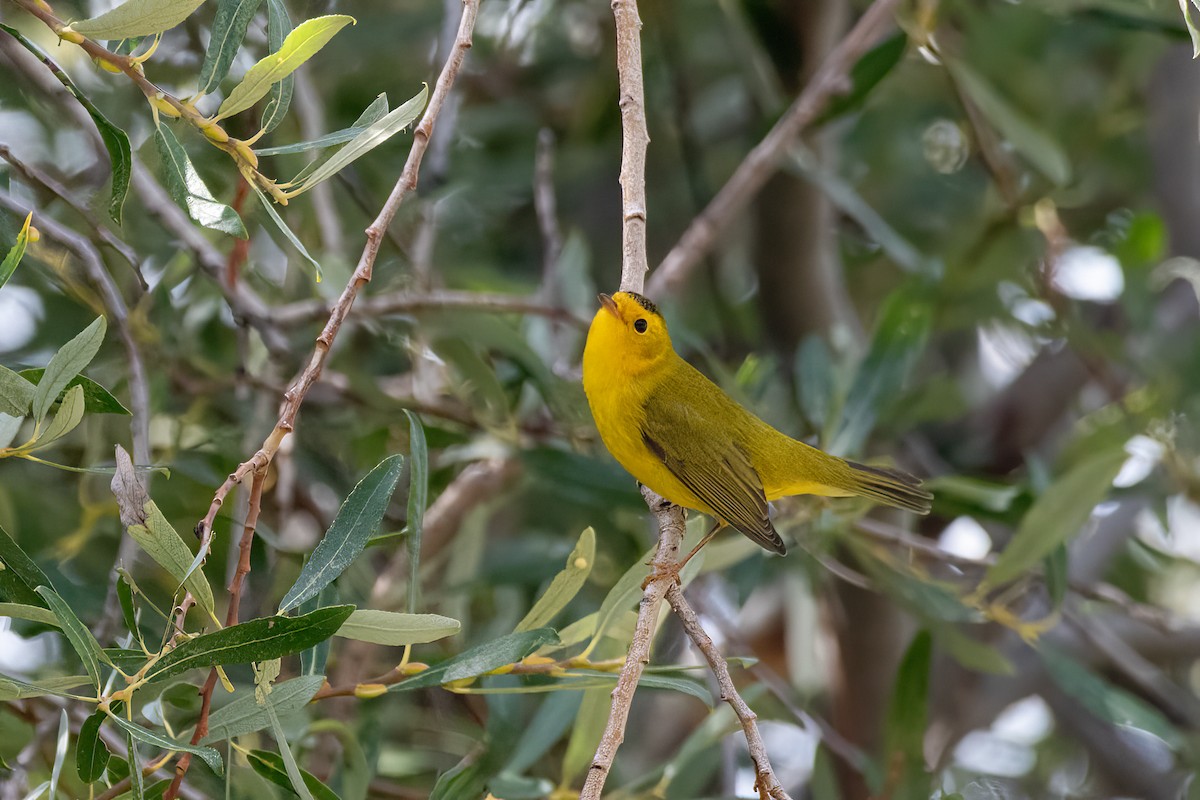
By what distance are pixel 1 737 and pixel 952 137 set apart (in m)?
4.96

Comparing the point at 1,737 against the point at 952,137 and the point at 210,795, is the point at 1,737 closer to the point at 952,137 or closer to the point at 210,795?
the point at 210,795

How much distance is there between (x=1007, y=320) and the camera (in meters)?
4.85

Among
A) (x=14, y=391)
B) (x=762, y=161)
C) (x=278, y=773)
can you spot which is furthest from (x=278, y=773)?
(x=762, y=161)

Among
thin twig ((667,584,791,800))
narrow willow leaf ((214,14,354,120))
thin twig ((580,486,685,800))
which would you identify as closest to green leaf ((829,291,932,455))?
thin twig ((580,486,685,800))

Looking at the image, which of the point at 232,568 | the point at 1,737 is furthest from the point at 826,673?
the point at 1,737

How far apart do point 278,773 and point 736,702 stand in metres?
0.83

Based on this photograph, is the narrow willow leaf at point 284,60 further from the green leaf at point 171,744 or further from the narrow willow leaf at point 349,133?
the green leaf at point 171,744

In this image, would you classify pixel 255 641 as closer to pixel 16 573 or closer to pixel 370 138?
pixel 16 573

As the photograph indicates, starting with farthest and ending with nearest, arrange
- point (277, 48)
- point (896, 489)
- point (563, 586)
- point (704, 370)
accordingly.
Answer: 1. point (704, 370)
2. point (896, 489)
3. point (563, 586)
4. point (277, 48)

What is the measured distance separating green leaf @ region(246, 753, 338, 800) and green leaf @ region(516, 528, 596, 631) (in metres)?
0.45

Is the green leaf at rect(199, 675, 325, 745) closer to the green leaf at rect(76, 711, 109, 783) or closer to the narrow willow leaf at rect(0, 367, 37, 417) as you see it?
the green leaf at rect(76, 711, 109, 783)

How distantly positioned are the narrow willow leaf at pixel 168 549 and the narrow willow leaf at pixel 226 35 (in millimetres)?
732

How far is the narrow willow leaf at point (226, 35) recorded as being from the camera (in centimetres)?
190

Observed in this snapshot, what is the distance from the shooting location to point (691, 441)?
3473mm
